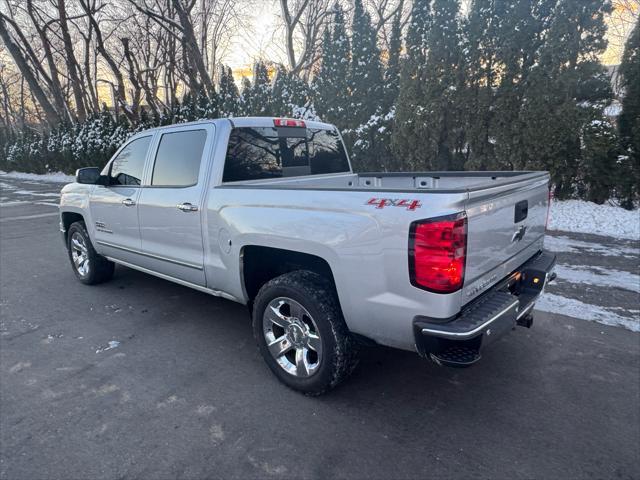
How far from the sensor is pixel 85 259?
5.44 meters

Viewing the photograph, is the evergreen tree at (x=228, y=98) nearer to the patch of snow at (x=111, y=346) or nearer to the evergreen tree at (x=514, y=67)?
the evergreen tree at (x=514, y=67)

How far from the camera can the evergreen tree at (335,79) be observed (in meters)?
13.2

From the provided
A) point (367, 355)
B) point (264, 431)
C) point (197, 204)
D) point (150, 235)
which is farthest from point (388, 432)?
point (150, 235)

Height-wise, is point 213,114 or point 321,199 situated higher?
point 213,114

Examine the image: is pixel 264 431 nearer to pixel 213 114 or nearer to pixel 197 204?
pixel 197 204

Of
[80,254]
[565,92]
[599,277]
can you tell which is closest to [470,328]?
[599,277]

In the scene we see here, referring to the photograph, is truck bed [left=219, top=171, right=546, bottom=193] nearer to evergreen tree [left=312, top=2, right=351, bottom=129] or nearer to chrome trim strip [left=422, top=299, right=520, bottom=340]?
chrome trim strip [left=422, top=299, right=520, bottom=340]

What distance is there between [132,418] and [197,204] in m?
1.64

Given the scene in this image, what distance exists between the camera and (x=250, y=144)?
3.63 metres

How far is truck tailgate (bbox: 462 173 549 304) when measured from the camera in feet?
7.74

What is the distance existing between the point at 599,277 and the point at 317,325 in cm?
411

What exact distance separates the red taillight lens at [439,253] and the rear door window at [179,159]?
83.0 inches

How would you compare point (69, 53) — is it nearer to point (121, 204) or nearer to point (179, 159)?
point (121, 204)

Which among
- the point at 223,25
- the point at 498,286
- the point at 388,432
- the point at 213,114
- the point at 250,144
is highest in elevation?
the point at 223,25
